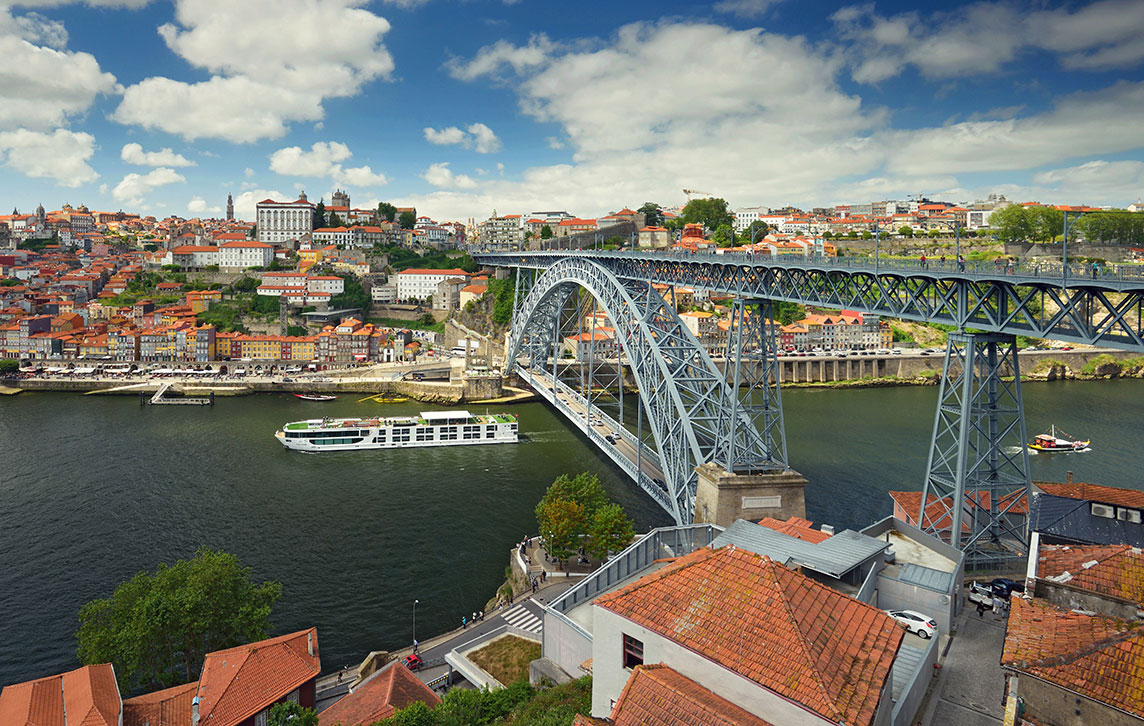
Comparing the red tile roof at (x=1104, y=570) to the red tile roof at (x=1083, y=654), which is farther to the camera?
the red tile roof at (x=1104, y=570)

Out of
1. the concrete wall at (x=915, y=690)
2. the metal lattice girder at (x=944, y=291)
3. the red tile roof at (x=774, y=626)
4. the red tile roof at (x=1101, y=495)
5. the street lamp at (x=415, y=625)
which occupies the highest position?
the metal lattice girder at (x=944, y=291)

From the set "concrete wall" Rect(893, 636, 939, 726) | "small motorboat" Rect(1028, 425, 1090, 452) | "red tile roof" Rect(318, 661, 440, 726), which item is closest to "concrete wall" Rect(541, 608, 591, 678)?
"red tile roof" Rect(318, 661, 440, 726)

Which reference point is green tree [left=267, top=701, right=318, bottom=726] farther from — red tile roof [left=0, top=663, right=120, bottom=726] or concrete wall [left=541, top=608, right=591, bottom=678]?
concrete wall [left=541, top=608, right=591, bottom=678]

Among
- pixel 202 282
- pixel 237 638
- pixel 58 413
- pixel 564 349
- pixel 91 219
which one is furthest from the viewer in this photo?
pixel 91 219

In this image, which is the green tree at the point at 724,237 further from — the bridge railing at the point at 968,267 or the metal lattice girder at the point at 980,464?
the metal lattice girder at the point at 980,464

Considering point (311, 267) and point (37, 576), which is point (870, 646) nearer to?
point (37, 576)

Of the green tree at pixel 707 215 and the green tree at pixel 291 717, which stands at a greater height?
the green tree at pixel 707 215

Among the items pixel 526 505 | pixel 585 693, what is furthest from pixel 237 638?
pixel 526 505

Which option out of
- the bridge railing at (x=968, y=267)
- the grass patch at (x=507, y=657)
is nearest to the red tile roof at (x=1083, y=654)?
the bridge railing at (x=968, y=267)
